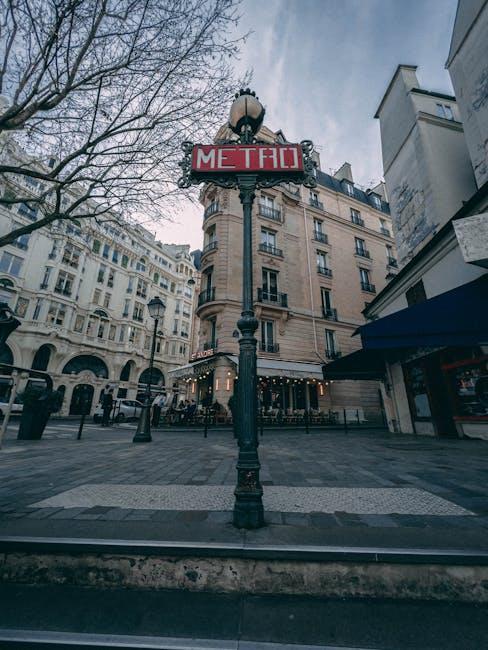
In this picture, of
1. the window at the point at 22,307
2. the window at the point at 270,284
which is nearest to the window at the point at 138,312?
the window at the point at 22,307

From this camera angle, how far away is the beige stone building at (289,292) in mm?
17797

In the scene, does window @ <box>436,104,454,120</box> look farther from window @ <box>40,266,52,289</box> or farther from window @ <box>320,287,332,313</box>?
window @ <box>40,266,52,289</box>

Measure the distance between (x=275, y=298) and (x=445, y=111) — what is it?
41.3ft

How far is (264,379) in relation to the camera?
59.5ft

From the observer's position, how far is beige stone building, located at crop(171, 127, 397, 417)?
17797mm

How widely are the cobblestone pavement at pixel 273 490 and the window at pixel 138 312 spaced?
3140cm

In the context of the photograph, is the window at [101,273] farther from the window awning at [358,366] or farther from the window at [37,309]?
the window awning at [358,366]

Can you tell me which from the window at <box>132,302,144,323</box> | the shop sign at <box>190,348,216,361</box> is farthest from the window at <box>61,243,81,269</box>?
the shop sign at <box>190,348,216,361</box>

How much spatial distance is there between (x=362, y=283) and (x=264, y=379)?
12688 millimetres

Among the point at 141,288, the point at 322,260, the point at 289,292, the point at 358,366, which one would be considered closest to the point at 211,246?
the point at 289,292

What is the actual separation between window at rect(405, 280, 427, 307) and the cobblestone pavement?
4.86 metres

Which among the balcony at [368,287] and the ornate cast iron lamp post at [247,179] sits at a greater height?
the balcony at [368,287]

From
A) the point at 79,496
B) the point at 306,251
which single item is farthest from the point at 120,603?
the point at 306,251

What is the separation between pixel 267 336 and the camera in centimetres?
1878
